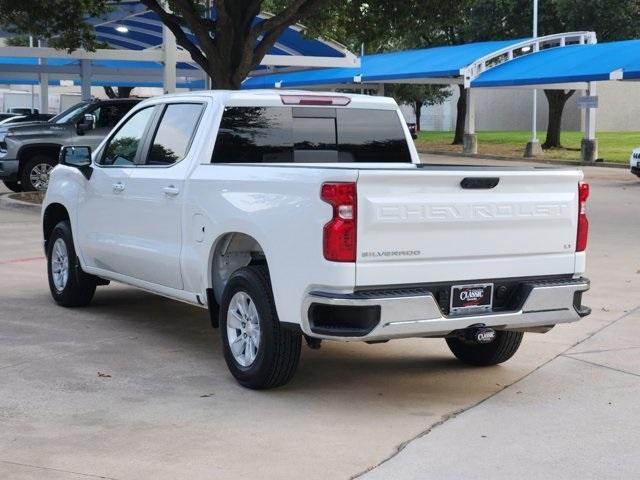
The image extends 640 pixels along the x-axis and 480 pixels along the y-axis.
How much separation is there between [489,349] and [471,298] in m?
1.21

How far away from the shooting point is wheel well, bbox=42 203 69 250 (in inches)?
385

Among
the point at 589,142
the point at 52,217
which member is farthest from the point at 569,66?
the point at 52,217

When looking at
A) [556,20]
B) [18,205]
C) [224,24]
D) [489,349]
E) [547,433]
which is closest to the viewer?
[547,433]

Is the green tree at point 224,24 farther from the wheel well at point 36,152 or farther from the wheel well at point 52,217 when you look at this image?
the wheel well at point 52,217

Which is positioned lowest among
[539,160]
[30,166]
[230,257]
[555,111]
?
[539,160]

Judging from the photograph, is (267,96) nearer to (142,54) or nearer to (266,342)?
(266,342)

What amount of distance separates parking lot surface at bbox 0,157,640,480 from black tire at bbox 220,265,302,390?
0.42 feet

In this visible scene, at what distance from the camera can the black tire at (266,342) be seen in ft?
21.1

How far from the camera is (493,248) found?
6441 millimetres

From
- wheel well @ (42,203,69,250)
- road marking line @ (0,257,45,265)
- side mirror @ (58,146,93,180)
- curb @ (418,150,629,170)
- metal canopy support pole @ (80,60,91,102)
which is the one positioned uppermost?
metal canopy support pole @ (80,60,91,102)

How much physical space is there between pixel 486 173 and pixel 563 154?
36.3 meters

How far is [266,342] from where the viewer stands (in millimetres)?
6449

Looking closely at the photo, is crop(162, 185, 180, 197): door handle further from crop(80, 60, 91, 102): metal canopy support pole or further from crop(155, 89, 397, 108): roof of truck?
crop(80, 60, 91, 102): metal canopy support pole

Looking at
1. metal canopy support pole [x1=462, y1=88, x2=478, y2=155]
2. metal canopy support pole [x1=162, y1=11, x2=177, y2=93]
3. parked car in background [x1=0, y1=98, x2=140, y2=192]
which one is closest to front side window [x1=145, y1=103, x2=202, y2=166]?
parked car in background [x1=0, y1=98, x2=140, y2=192]
